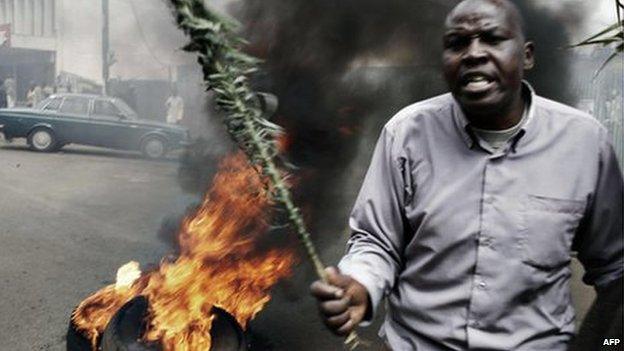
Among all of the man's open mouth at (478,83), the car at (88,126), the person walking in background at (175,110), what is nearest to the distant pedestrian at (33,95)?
the car at (88,126)

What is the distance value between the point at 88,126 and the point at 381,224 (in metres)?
12.6

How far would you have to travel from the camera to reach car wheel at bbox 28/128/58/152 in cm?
1359

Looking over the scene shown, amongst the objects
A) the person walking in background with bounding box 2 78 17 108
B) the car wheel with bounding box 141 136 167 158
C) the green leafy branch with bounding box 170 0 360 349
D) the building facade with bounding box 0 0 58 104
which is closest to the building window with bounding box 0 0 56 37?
the building facade with bounding box 0 0 58 104

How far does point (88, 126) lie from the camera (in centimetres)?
1312

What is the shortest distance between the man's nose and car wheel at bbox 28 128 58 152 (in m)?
13.6

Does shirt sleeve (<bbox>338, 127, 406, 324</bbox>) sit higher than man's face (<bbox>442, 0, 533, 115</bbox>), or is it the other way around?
man's face (<bbox>442, 0, 533, 115</bbox>)

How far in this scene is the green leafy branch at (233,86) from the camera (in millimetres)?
1442

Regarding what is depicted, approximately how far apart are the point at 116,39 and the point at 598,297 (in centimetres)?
1365

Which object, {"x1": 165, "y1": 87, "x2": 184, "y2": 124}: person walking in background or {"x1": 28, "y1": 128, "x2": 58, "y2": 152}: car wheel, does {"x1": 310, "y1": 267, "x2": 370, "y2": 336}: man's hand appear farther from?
{"x1": 28, "y1": 128, "x2": 58, "y2": 152}: car wheel

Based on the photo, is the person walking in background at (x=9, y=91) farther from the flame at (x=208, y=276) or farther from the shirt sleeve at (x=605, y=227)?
the shirt sleeve at (x=605, y=227)

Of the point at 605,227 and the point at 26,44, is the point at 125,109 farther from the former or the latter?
the point at 605,227

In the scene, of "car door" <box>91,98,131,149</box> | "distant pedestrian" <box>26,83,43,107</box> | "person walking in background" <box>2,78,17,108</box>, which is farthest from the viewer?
"person walking in background" <box>2,78,17,108</box>

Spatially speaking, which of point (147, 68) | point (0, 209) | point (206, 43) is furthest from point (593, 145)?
point (147, 68)

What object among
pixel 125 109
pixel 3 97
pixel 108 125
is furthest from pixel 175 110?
pixel 3 97
